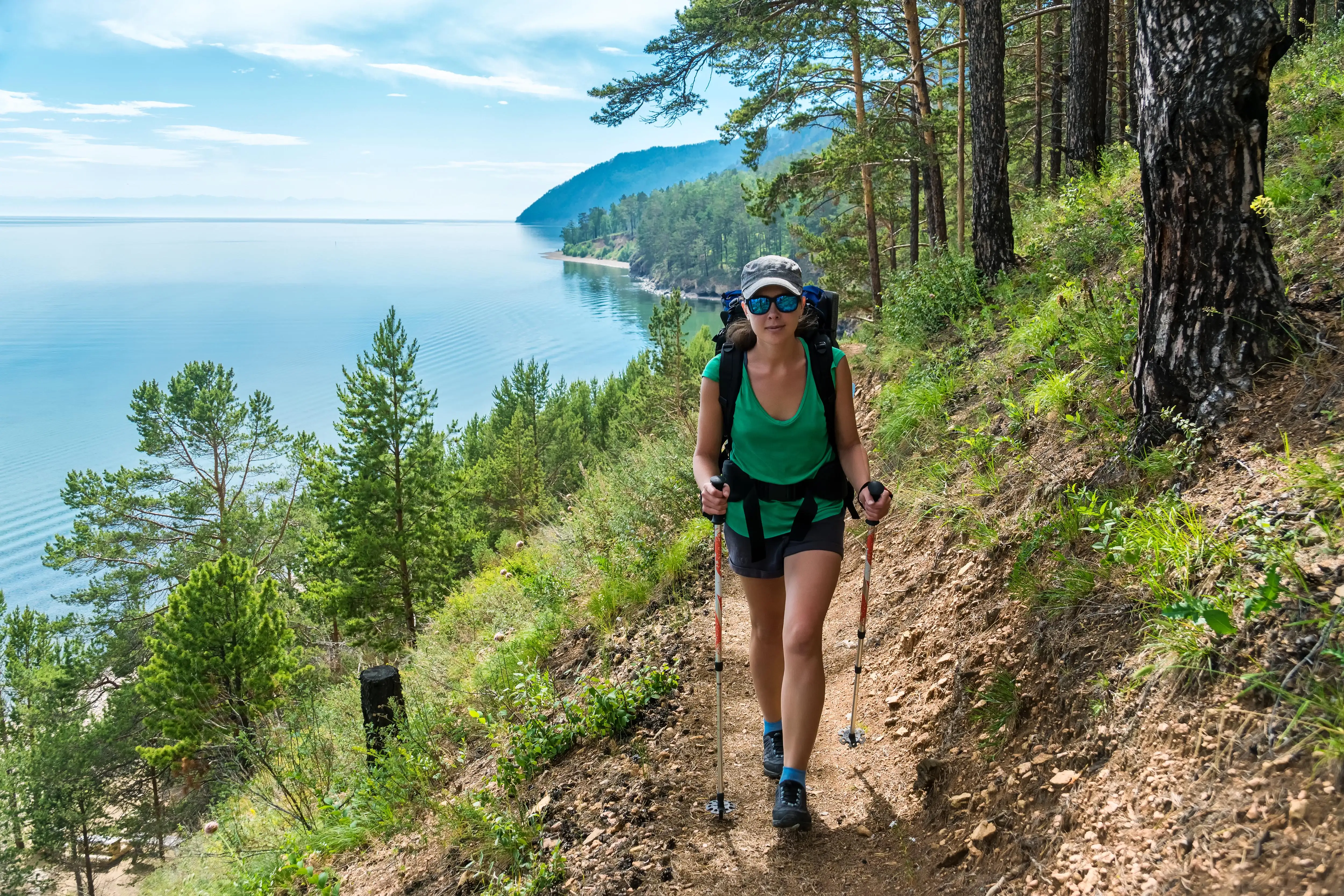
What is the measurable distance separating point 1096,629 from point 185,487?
37.6 meters

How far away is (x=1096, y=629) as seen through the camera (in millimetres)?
2816

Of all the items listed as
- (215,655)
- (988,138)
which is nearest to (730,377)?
(988,138)

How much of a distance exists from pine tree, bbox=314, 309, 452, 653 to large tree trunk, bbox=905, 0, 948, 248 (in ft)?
48.6

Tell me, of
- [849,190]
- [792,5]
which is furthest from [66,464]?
[792,5]

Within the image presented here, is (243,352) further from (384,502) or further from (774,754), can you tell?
(774,754)

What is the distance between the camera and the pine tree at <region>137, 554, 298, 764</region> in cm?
1941

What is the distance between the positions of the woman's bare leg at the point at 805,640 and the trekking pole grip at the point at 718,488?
29 cm

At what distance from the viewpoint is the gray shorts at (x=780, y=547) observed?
2932 mm

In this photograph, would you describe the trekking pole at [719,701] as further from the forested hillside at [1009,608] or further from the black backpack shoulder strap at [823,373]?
the black backpack shoulder strap at [823,373]

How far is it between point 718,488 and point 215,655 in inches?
826

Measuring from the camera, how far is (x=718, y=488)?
2.95 metres

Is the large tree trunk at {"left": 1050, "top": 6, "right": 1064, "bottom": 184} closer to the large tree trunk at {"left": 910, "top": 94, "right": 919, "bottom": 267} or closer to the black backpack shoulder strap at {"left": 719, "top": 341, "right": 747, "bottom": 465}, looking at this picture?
the large tree trunk at {"left": 910, "top": 94, "right": 919, "bottom": 267}

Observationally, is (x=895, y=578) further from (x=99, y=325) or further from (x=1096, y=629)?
(x=99, y=325)

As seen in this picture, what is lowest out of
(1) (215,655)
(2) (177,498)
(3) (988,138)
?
(1) (215,655)
